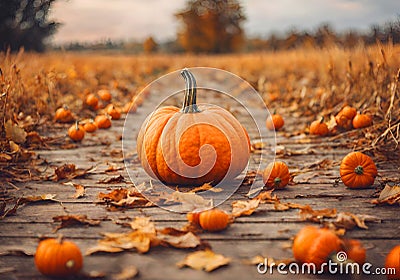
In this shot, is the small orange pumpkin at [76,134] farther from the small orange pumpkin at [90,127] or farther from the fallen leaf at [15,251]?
the fallen leaf at [15,251]

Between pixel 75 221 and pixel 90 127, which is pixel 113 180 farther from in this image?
pixel 90 127

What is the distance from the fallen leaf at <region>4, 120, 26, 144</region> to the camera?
3514 mm

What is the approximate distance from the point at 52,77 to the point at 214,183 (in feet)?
9.56

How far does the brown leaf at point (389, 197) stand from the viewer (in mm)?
2307

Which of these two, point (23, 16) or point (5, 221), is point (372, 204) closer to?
point (5, 221)

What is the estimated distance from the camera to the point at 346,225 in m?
1.99

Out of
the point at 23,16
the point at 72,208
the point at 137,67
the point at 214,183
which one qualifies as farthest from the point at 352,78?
the point at 23,16

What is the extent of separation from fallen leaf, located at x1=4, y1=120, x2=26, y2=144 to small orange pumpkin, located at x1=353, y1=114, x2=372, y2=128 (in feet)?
9.43

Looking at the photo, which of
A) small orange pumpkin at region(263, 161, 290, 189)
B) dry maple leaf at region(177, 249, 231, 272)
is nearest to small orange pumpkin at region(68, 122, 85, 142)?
small orange pumpkin at region(263, 161, 290, 189)

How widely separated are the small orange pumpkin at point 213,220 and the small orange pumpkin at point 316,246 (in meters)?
0.36

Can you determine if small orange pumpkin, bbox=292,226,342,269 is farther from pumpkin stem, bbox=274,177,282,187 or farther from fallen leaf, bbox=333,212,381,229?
pumpkin stem, bbox=274,177,282,187

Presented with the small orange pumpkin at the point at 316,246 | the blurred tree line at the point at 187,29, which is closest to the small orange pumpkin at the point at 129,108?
the small orange pumpkin at the point at 316,246

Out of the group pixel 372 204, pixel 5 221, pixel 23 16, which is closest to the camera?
pixel 5 221

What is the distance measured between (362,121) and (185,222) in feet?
8.50
